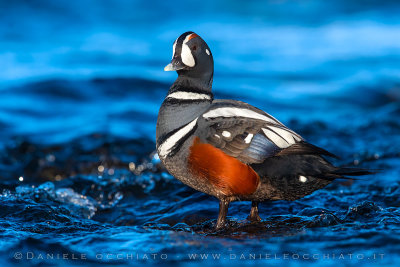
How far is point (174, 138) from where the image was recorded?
178 inches

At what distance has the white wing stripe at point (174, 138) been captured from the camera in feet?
14.7

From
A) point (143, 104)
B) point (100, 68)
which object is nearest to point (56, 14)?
point (100, 68)

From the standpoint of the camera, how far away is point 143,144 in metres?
8.52

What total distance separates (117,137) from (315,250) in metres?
5.34

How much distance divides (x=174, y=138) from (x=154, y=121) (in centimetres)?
541

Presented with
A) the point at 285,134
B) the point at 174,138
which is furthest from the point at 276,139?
the point at 174,138

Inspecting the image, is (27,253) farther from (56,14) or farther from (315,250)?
(56,14)

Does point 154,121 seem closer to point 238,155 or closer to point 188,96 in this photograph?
point 188,96

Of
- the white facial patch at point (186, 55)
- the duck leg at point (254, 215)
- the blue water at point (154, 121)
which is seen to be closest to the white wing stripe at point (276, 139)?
the blue water at point (154, 121)

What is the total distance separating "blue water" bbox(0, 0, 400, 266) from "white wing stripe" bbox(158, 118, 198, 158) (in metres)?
0.74

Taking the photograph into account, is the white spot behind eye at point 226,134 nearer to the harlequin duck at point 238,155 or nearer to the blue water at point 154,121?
the harlequin duck at point 238,155

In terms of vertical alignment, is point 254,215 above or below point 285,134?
below

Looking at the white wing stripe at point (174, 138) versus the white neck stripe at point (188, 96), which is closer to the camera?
the white wing stripe at point (174, 138)

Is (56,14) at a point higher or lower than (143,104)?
higher
